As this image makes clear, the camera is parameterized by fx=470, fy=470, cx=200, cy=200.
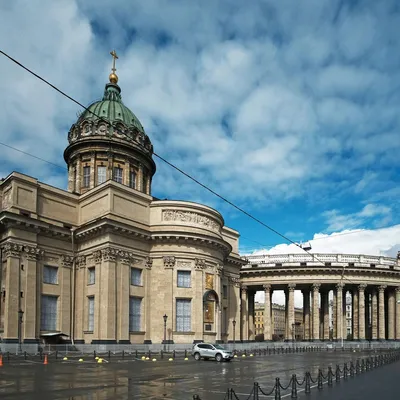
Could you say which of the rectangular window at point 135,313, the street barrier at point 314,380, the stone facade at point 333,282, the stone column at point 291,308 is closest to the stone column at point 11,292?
the rectangular window at point 135,313

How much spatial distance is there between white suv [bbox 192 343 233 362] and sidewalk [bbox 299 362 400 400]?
15.6 m

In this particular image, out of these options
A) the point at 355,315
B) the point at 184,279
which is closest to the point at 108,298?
the point at 184,279

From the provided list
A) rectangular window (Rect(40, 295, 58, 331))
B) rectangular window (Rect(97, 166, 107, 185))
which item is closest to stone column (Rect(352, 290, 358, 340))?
rectangular window (Rect(97, 166, 107, 185))

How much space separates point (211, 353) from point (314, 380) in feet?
54.4

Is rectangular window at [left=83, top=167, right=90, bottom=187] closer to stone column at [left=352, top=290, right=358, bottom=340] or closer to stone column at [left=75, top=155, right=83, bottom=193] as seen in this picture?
stone column at [left=75, top=155, right=83, bottom=193]

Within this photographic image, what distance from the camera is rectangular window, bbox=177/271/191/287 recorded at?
2056 inches

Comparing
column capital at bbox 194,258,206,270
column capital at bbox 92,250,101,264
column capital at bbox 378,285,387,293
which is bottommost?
column capital at bbox 378,285,387,293

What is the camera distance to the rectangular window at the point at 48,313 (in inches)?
1887

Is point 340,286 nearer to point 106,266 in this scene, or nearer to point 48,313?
point 106,266

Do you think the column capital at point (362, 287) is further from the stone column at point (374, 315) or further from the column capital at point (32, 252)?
the column capital at point (32, 252)

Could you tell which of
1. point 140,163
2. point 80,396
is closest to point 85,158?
point 140,163

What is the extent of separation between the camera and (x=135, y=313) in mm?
50469

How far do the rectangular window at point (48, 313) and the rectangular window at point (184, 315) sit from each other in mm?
12969

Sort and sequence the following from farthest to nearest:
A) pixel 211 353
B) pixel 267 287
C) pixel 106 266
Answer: pixel 267 287 → pixel 106 266 → pixel 211 353
